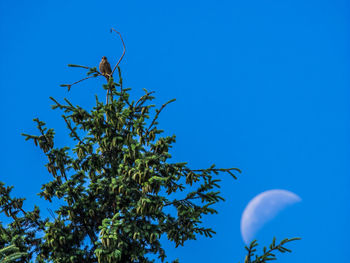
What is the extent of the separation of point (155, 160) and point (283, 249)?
3.57m

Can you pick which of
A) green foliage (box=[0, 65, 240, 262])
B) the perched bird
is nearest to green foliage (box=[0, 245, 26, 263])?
green foliage (box=[0, 65, 240, 262])

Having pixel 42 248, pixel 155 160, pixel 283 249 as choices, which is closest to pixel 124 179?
pixel 155 160

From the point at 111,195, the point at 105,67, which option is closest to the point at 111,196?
the point at 111,195

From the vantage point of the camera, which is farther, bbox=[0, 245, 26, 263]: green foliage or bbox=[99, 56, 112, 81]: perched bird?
bbox=[99, 56, 112, 81]: perched bird

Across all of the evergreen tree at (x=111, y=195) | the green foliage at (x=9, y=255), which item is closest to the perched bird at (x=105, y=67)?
the evergreen tree at (x=111, y=195)

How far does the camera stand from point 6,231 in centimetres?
782

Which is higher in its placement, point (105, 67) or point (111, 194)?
point (105, 67)

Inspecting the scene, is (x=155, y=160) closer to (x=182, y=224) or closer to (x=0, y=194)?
(x=182, y=224)

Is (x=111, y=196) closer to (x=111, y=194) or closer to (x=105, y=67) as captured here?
(x=111, y=194)

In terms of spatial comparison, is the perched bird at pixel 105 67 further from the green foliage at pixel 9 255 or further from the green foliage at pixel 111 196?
the green foliage at pixel 9 255

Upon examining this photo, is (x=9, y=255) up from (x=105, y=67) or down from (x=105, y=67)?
down

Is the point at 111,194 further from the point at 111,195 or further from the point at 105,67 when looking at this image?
the point at 105,67

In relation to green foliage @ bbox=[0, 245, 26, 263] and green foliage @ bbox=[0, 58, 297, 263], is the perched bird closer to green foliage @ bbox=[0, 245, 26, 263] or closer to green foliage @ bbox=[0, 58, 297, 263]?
green foliage @ bbox=[0, 58, 297, 263]

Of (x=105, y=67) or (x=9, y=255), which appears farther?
(x=105, y=67)
